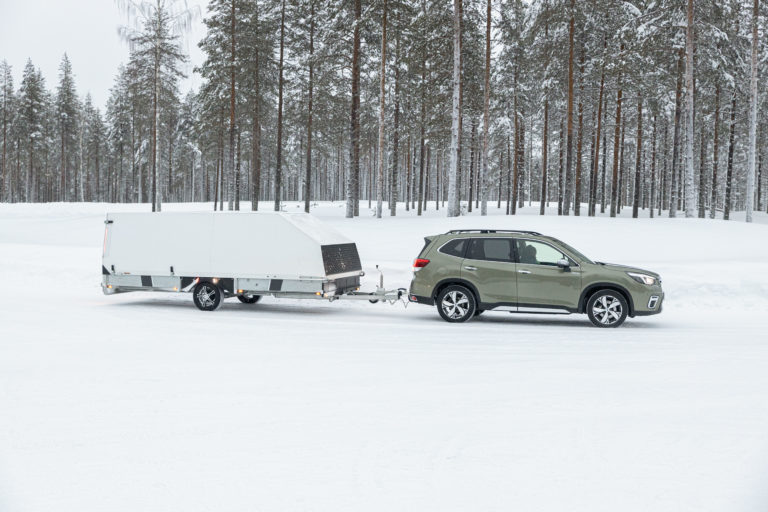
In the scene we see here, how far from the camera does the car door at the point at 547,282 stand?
11469mm

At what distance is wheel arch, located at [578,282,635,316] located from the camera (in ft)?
37.2

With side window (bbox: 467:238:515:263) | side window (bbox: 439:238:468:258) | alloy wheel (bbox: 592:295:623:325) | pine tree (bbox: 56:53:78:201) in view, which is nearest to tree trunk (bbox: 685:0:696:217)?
alloy wheel (bbox: 592:295:623:325)

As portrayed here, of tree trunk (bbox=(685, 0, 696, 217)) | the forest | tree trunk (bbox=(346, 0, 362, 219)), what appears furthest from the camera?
tree trunk (bbox=(346, 0, 362, 219))

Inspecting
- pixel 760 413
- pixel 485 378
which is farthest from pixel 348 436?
pixel 760 413

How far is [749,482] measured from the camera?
4.27 metres

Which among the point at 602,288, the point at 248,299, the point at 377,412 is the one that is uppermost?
the point at 602,288

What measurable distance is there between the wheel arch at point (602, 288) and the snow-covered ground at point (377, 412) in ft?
1.30

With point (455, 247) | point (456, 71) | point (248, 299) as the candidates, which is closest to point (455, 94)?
point (456, 71)

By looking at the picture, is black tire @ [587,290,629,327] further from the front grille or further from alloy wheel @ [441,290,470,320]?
the front grille

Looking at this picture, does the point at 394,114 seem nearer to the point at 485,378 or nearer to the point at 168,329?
the point at 168,329

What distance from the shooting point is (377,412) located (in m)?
5.86

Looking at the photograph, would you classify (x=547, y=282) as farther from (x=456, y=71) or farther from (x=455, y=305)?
(x=456, y=71)

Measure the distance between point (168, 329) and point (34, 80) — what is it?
64.4 meters

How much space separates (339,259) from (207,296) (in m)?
3.11
